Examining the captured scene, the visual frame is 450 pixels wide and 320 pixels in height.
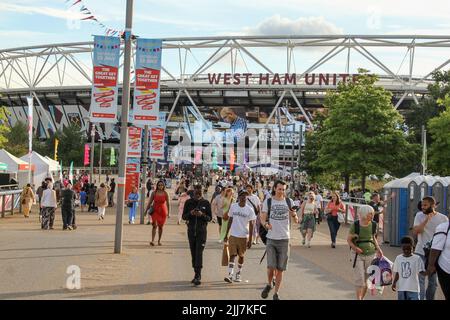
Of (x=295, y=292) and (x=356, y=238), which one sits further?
(x=295, y=292)

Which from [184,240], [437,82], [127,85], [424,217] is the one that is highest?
[437,82]

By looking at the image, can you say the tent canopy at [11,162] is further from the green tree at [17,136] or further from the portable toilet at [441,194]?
the green tree at [17,136]

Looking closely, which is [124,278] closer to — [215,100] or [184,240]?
[184,240]

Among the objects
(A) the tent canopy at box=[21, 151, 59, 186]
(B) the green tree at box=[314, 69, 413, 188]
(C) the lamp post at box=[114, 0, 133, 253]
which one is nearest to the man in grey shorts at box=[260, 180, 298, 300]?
(C) the lamp post at box=[114, 0, 133, 253]

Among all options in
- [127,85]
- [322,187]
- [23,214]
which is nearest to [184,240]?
[127,85]

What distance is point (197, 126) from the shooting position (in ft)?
294

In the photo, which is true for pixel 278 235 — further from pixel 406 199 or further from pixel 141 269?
pixel 406 199

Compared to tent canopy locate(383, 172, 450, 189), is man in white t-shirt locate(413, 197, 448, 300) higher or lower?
lower

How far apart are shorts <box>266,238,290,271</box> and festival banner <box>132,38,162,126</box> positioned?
34.0ft

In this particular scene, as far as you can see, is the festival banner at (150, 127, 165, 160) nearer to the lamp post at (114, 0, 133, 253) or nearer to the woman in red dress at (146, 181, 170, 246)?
the woman in red dress at (146, 181, 170, 246)

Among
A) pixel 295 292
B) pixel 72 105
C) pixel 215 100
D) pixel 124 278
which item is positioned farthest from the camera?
pixel 72 105

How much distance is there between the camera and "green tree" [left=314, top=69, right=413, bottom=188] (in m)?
42.6

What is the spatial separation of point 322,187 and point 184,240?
35.1 meters

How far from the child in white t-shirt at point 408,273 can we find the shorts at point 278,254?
1987 mm
